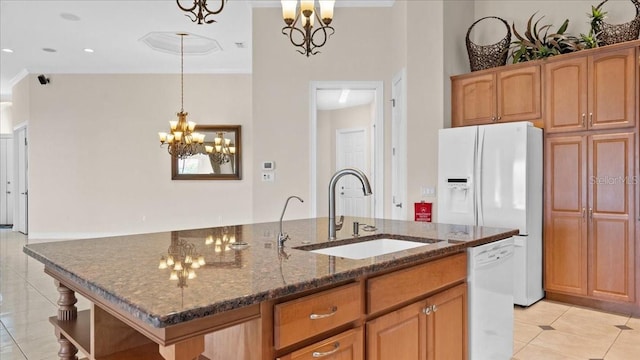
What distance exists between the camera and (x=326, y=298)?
1299 mm

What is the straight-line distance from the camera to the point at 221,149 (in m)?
7.55

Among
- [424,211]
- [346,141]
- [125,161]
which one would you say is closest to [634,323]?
[424,211]

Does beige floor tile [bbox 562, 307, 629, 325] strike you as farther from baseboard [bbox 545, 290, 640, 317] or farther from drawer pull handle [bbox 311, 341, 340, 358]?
drawer pull handle [bbox 311, 341, 340, 358]

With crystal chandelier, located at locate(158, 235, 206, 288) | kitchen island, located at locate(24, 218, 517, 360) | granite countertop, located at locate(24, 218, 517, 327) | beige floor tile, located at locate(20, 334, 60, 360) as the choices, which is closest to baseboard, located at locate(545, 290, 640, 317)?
granite countertop, located at locate(24, 218, 517, 327)

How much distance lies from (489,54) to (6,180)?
11108 mm

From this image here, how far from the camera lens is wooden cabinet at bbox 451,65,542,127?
3879 mm

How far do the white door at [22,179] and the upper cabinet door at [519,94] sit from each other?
352 inches

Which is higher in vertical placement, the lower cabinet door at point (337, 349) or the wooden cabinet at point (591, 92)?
the wooden cabinet at point (591, 92)

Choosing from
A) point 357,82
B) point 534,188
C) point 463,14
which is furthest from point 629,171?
point 357,82

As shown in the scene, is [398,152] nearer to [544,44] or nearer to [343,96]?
[544,44]

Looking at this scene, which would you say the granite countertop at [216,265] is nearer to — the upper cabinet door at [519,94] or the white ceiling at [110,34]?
the upper cabinet door at [519,94]

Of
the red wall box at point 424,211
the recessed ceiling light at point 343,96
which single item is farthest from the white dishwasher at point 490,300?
the recessed ceiling light at point 343,96

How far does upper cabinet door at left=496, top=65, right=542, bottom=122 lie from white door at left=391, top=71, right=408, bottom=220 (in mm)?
960

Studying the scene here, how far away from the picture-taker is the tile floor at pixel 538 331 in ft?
9.02
